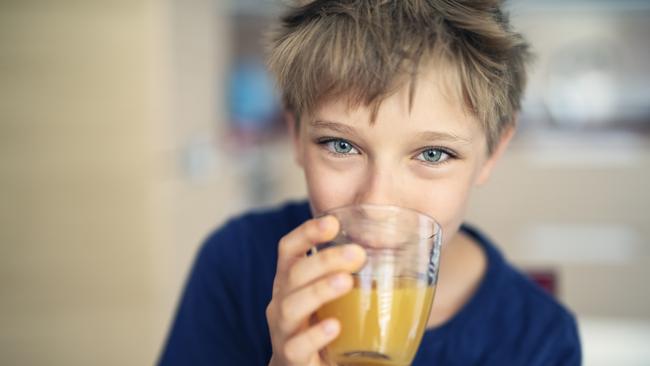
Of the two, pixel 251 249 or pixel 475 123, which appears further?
pixel 251 249

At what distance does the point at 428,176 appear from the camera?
91 cm

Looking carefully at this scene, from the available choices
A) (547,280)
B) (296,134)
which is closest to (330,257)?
(296,134)

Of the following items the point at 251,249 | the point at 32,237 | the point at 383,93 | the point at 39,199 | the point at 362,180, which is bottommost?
the point at 32,237

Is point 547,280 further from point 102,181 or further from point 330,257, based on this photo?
point 102,181

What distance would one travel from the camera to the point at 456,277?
4.03 ft

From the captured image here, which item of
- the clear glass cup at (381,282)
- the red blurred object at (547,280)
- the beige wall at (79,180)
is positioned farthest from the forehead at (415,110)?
the beige wall at (79,180)

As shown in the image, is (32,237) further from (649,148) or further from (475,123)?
(649,148)

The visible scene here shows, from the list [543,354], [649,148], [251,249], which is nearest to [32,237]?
[251,249]

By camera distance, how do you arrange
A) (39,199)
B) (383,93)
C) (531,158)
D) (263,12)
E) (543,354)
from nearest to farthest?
(383,93)
(543,354)
(39,199)
(531,158)
(263,12)

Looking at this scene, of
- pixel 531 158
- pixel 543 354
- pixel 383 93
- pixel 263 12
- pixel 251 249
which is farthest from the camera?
pixel 263 12

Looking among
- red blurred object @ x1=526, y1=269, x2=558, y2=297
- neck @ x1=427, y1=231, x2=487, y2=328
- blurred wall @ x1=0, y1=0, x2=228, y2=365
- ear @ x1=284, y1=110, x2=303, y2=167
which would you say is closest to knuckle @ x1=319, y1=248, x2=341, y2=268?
ear @ x1=284, y1=110, x2=303, y2=167

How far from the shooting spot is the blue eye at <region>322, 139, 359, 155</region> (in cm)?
91

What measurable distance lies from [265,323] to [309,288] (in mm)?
535

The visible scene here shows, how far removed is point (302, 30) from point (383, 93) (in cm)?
18
